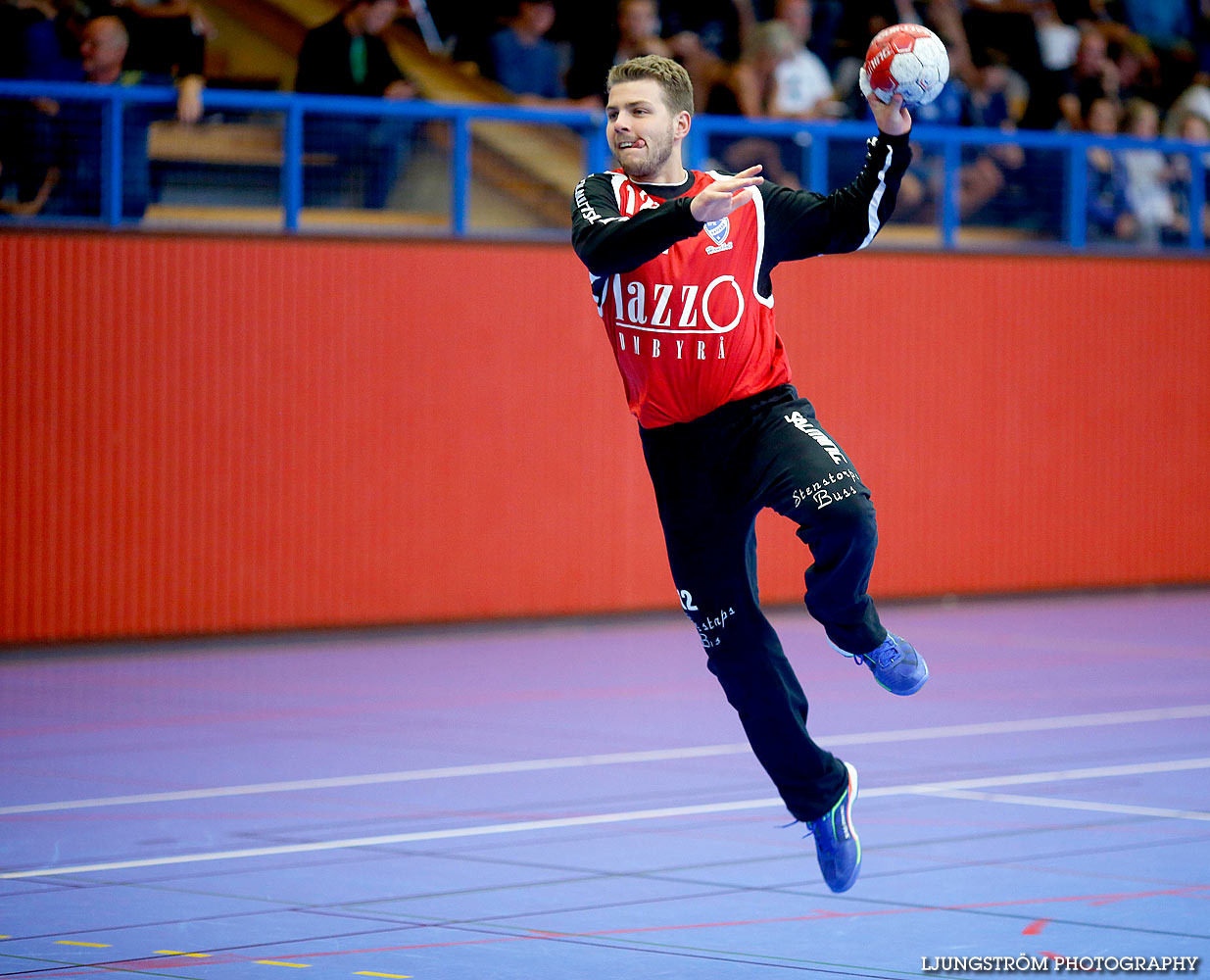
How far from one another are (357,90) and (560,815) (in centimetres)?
785

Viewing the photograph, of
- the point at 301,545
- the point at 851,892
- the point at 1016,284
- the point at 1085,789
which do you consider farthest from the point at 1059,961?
the point at 1016,284

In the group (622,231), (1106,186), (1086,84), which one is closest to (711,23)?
(1086,84)

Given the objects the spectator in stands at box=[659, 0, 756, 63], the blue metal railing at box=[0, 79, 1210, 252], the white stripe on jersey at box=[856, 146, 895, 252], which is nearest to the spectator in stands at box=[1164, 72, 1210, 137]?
the blue metal railing at box=[0, 79, 1210, 252]

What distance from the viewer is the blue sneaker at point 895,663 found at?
6.48 m

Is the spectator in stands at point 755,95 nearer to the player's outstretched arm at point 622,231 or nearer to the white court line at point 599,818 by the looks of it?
the white court line at point 599,818

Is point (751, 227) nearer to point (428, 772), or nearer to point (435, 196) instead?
point (428, 772)

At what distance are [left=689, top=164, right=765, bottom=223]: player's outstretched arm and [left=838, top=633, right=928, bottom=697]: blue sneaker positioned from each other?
1.59 metres

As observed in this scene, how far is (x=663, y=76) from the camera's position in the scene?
20.8ft

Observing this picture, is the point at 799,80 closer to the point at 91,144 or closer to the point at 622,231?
the point at 91,144

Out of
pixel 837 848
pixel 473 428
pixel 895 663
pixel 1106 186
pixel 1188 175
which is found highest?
pixel 1188 175

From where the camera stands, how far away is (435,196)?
15.2 m

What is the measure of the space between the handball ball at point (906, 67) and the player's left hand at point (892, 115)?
2cm

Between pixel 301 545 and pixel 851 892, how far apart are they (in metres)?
8.40

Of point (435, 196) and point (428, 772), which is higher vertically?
point (435, 196)
